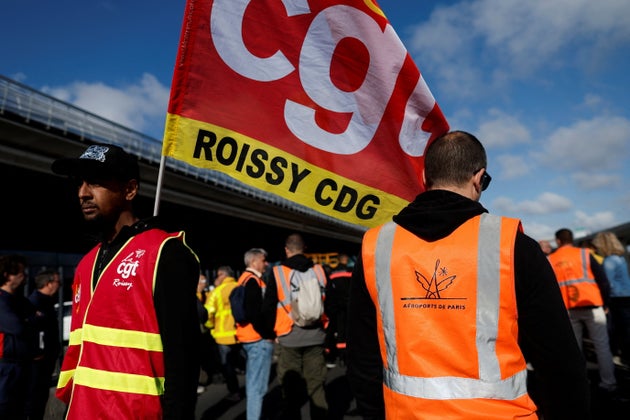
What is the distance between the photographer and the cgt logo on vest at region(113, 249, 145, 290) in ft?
6.22

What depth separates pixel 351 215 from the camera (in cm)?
292

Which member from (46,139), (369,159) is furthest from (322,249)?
(369,159)

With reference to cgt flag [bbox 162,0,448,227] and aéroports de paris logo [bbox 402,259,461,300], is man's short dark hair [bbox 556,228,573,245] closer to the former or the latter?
cgt flag [bbox 162,0,448,227]

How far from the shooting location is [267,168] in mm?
2756

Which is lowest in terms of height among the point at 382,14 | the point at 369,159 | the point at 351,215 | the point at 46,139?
the point at 351,215

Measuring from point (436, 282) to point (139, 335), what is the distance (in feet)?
3.94

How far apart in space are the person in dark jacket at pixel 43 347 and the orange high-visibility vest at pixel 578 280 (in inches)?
258

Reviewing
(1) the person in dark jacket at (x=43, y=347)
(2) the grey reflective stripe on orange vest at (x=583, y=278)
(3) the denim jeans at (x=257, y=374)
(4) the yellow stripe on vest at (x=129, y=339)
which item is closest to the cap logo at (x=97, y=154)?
(4) the yellow stripe on vest at (x=129, y=339)

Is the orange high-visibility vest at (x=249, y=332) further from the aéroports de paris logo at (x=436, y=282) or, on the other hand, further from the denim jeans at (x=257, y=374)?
the aéroports de paris logo at (x=436, y=282)

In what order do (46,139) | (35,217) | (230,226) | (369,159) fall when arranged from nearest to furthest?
(369,159) < (46,139) < (35,217) < (230,226)

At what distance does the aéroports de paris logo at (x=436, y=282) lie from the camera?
1634 millimetres

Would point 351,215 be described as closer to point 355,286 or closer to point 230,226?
point 355,286

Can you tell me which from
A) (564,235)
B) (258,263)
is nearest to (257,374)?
(258,263)

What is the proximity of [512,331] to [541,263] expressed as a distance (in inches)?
10.2
